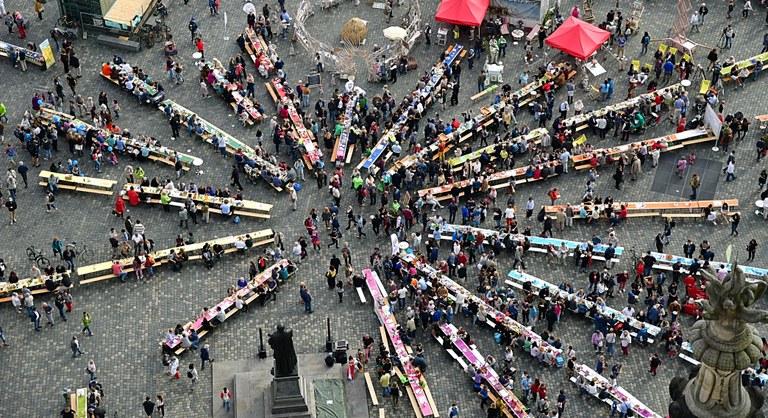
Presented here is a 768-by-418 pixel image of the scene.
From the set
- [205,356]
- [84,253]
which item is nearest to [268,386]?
[205,356]

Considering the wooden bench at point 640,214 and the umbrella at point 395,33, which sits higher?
the umbrella at point 395,33

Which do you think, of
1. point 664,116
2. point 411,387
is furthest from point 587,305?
point 664,116

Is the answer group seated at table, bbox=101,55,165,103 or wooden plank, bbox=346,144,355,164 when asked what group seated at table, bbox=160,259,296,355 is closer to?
wooden plank, bbox=346,144,355,164

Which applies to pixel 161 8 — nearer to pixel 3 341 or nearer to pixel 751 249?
pixel 3 341

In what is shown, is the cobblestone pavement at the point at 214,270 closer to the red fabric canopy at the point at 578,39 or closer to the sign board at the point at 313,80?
the sign board at the point at 313,80

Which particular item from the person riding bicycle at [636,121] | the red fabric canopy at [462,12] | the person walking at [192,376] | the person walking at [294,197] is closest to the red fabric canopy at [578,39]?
the red fabric canopy at [462,12]

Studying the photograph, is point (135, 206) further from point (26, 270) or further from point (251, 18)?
point (251, 18)
